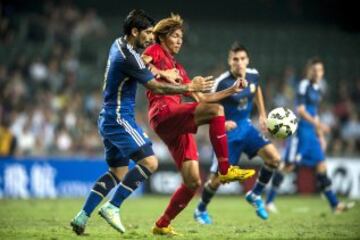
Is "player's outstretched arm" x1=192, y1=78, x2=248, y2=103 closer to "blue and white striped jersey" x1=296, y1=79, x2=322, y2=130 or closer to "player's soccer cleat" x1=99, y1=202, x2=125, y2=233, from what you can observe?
"player's soccer cleat" x1=99, y1=202, x2=125, y2=233

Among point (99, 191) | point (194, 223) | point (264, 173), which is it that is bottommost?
point (194, 223)

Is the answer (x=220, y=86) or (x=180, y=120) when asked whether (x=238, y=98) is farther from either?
(x=180, y=120)

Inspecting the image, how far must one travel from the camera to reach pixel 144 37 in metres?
9.45

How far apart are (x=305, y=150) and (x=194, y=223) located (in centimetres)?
379

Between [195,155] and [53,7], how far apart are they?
1656 cm

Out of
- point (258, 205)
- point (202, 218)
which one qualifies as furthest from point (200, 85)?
point (258, 205)

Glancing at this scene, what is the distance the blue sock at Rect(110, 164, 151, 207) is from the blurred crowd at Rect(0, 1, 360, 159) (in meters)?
11.3

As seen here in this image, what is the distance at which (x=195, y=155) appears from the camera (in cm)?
970

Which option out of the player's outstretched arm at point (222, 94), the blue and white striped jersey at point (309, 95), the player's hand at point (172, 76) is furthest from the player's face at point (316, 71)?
the player's hand at point (172, 76)

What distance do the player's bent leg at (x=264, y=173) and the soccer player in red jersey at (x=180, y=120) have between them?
290 cm

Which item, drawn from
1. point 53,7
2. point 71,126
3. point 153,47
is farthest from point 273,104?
point 153,47

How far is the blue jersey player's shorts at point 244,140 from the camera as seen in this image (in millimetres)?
12469

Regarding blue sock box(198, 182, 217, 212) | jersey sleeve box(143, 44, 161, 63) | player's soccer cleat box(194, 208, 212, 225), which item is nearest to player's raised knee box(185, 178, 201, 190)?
jersey sleeve box(143, 44, 161, 63)

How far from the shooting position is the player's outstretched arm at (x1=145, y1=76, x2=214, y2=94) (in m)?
8.95
